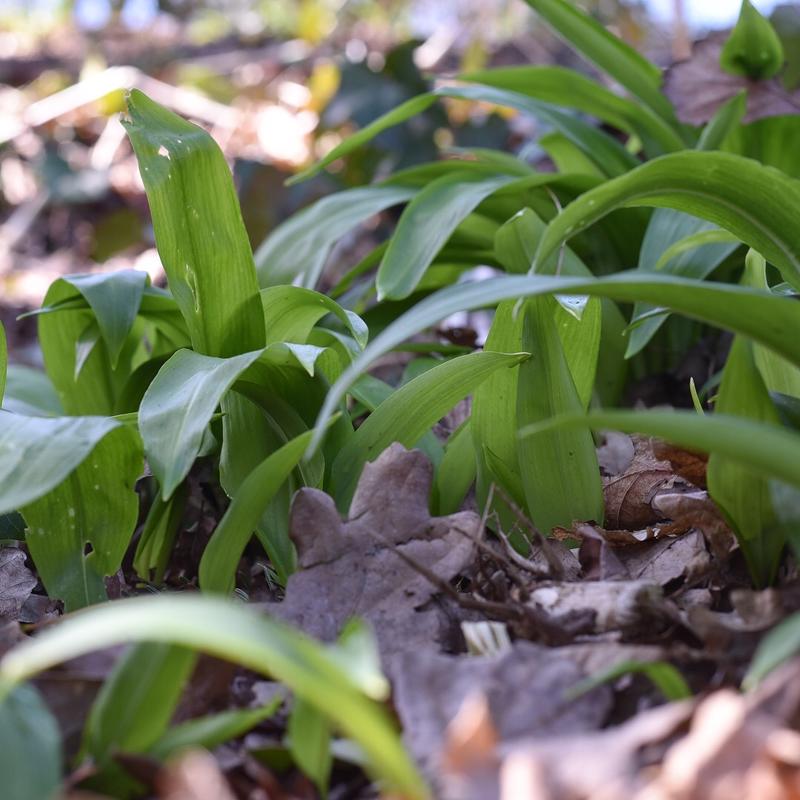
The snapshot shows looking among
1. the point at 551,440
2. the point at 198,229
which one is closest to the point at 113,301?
the point at 198,229

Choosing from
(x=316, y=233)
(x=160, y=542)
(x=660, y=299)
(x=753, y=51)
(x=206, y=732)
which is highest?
(x=753, y=51)

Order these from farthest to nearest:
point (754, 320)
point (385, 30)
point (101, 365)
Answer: point (385, 30), point (101, 365), point (754, 320)

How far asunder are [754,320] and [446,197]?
76 centimetres

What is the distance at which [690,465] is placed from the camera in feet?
3.16

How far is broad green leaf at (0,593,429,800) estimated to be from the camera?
0.43 m

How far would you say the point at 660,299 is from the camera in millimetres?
691

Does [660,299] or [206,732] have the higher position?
[660,299]

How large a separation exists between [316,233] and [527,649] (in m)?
1.10

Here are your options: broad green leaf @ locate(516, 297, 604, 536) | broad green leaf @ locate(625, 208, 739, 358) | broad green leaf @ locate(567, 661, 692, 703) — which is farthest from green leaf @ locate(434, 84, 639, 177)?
broad green leaf @ locate(567, 661, 692, 703)

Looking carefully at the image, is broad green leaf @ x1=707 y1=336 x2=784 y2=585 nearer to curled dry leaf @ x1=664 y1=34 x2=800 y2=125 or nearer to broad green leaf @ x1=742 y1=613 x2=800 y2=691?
broad green leaf @ x1=742 y1=613 x2=800 y2=691

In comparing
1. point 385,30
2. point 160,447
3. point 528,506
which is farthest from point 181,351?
point 385,30

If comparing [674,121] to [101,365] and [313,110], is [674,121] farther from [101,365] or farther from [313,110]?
[313,110]

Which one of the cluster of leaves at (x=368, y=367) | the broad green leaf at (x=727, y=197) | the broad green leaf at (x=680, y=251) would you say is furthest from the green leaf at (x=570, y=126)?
the broad green leaf at (x=727, y=197)

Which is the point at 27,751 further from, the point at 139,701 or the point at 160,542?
the point at 160,542
